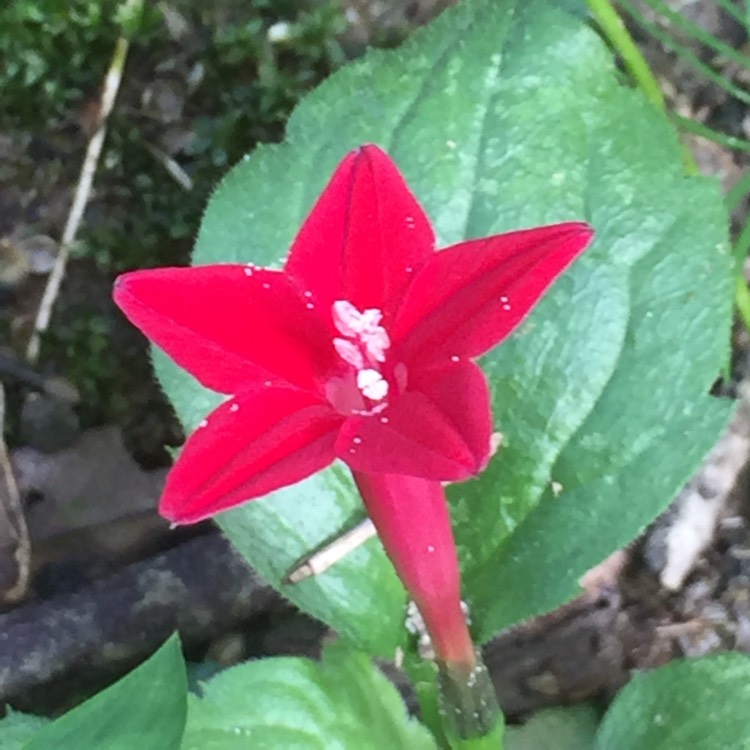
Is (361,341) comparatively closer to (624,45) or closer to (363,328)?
(363,328)

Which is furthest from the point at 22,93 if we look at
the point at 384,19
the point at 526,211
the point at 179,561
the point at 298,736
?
the point at 298,736

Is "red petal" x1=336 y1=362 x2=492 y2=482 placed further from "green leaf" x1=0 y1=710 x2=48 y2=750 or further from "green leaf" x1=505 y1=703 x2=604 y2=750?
"green leaf" x1=505 y1=703 x2=604 y2=750

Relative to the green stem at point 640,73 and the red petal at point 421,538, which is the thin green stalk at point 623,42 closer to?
the green stem at point 640,73

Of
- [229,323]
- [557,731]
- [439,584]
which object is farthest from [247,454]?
[557,731]

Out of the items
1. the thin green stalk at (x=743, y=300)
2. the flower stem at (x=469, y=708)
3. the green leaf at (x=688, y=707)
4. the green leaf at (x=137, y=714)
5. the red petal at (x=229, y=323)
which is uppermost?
the red petal at (x=229, y=323)

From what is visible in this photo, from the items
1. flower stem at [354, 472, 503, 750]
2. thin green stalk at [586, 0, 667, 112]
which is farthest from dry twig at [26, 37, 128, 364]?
flower stem at [354, 472, 503, 750]

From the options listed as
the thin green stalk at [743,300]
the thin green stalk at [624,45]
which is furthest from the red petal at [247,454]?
the thin green stalk at [743,300]
